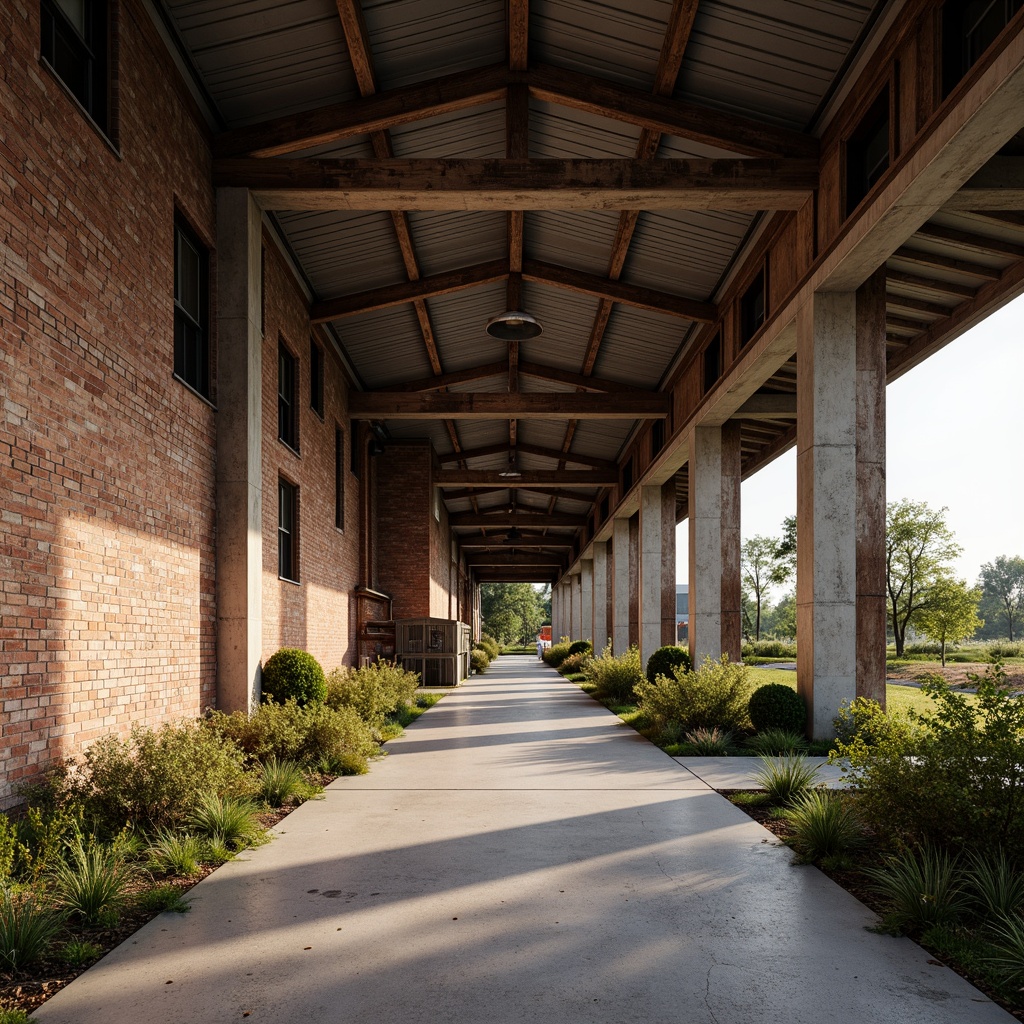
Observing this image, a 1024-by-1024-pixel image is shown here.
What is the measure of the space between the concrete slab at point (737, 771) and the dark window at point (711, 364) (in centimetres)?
701

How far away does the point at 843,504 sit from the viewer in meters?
9.72

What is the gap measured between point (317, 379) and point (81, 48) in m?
8.40

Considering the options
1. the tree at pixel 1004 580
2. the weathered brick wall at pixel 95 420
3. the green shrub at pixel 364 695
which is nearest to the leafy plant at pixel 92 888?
the weathered brick wall at pixel 95 420

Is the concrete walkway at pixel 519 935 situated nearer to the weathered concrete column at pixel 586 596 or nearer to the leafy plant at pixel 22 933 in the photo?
the leafy plant at pixel 22 933

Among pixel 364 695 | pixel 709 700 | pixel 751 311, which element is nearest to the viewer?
pixel 709 700

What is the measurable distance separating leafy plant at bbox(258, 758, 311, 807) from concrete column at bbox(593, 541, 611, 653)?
918 inches

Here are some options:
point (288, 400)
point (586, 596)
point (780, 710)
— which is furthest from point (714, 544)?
point (586, 596)

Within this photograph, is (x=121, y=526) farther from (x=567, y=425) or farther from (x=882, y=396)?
(x=567, y=425)

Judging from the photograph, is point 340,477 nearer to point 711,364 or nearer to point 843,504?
point 711,364

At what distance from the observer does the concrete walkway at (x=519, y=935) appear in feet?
10.8

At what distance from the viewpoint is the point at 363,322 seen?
1598 cm

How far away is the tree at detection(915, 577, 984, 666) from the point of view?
2962cm

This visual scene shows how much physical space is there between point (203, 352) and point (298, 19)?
3.55 meters

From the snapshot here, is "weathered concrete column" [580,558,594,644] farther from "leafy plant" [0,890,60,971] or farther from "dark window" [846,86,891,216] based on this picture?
"leafy plant" [0,890,60,971]
